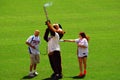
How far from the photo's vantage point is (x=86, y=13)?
36812 millimetres

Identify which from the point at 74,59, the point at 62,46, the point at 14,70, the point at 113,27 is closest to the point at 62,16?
the point at 113,27

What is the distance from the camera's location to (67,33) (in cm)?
2820

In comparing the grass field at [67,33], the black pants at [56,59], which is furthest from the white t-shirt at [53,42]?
the grass field at [67,33]

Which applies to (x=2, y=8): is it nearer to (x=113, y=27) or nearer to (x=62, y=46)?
(x=113, y=27)

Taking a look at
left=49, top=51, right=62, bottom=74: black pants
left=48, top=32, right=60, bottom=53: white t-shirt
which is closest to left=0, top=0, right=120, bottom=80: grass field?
left=49, top=51, right=62, bottom=74: black pants

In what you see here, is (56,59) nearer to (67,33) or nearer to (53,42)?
(53,42)

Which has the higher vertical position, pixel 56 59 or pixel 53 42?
pixel 53 42

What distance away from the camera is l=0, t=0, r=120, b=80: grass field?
18953 mm

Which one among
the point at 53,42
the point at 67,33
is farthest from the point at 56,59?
the point at 67,33

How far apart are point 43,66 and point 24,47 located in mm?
4617

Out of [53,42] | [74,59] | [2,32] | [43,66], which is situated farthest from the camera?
[2,32]

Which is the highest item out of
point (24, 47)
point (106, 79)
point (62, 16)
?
point (62, 16)

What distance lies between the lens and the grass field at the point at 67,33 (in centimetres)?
1895

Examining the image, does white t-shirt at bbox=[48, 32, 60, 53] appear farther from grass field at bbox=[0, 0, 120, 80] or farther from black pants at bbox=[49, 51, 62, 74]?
grass field at bbox=[0, 0, 120, 80]
